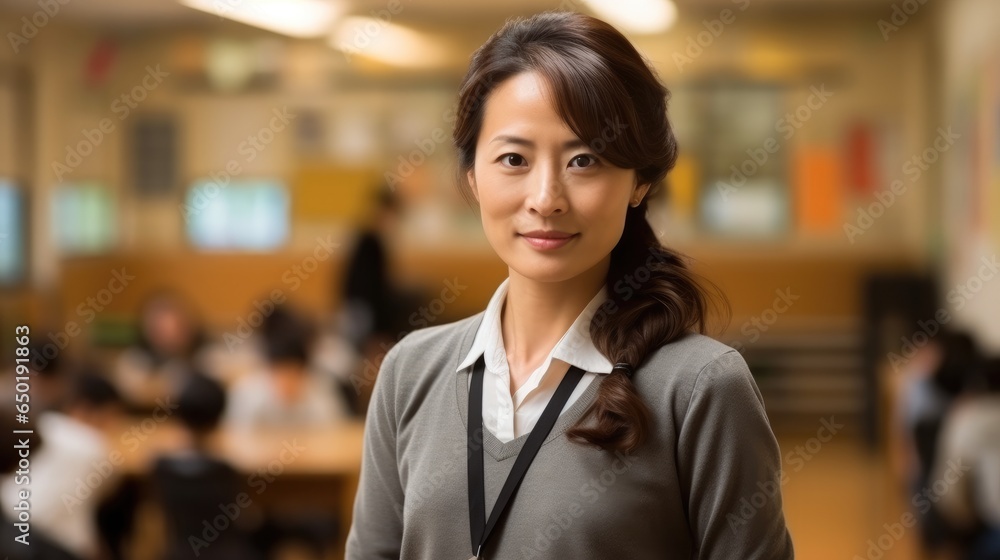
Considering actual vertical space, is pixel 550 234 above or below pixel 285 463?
above

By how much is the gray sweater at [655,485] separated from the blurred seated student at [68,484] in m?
2.64

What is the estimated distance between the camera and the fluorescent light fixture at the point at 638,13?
7.71 meters

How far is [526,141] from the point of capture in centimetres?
118

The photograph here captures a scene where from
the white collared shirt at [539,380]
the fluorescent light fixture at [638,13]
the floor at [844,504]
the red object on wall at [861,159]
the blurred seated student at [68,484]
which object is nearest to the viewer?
the white collared shirt at [539,380]

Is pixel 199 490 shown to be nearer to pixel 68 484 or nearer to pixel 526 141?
pixel 68 484

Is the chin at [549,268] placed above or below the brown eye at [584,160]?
below

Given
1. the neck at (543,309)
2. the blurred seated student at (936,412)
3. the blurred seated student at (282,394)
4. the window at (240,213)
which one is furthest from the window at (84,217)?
the neck at (543,309)

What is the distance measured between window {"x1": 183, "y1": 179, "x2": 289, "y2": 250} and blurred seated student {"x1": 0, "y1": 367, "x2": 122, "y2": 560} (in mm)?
5189

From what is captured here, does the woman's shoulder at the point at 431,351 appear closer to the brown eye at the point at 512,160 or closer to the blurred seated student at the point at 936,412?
the brown eye at the point at 512,160

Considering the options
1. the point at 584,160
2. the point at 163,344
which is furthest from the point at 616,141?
the point at 163,344

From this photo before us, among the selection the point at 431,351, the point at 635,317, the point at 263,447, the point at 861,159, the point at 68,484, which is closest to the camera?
the point at 635,317

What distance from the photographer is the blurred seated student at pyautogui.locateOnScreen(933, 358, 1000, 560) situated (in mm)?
3719

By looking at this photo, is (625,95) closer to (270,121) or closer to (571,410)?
(571,410)

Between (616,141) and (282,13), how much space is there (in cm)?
763
